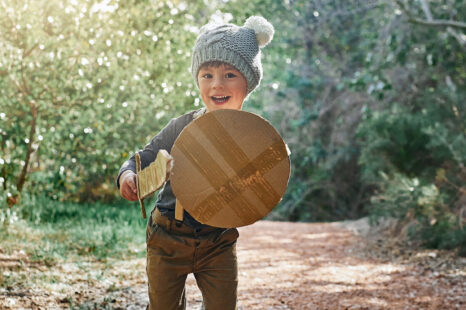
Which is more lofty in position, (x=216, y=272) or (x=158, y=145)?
(x=158, y=145)

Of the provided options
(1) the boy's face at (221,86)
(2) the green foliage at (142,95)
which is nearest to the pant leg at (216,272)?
(1) the boy's face at (221,86)

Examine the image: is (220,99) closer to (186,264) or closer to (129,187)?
(129,187)

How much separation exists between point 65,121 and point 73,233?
1236 millimetres

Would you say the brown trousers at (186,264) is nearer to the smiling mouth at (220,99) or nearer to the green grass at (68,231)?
the smiling mouth at (220,99)

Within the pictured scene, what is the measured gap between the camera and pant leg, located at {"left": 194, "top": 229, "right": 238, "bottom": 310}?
2.13m

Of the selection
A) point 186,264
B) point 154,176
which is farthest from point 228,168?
point 186,264

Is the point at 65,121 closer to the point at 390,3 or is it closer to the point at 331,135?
the point at 390,3

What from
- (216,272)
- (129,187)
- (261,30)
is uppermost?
(261,30)

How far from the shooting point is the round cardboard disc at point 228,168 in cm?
195

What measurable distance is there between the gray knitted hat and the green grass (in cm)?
264

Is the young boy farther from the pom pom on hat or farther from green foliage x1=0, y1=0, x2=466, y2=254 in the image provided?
green foliage x1=0, y1=0, x2=466, y2=254

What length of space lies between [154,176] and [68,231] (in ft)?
12.7

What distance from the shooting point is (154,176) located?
1769mm

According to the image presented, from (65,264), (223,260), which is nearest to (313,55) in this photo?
(65,264)
